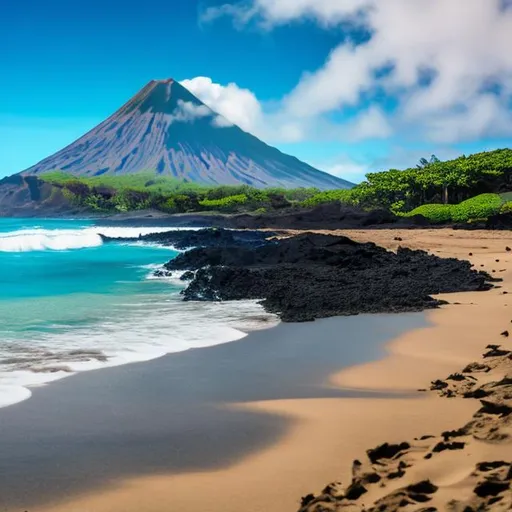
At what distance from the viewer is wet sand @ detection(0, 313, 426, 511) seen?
4005 mm

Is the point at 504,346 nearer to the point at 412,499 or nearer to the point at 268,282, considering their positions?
the point at 412,499

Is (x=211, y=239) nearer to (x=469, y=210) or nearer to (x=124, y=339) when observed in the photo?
(x=469, y=210)

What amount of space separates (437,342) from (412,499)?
5226mm

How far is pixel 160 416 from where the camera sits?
514 cm

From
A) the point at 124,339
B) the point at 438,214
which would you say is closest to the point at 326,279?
the point at 124,339

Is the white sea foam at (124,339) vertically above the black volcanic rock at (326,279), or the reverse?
the black volcanic rock at (326,279)

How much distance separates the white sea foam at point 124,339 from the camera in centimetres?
689

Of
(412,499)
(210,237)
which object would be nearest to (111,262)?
(210,237)

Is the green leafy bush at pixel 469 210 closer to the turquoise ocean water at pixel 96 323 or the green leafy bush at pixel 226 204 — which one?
the turquoise ocean water at pixel 96 323

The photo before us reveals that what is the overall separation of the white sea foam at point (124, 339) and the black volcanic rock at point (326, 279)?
805mm

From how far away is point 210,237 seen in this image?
3450 centimetres

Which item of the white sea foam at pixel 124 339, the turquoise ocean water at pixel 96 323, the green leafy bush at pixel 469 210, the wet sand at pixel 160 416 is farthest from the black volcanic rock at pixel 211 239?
the wet sand at pixel 160 416

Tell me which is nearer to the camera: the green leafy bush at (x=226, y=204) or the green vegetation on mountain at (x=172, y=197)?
the green leafy bush at (x=226, y=204)

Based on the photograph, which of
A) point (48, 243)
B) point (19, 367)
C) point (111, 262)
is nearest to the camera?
point (19, 367)
